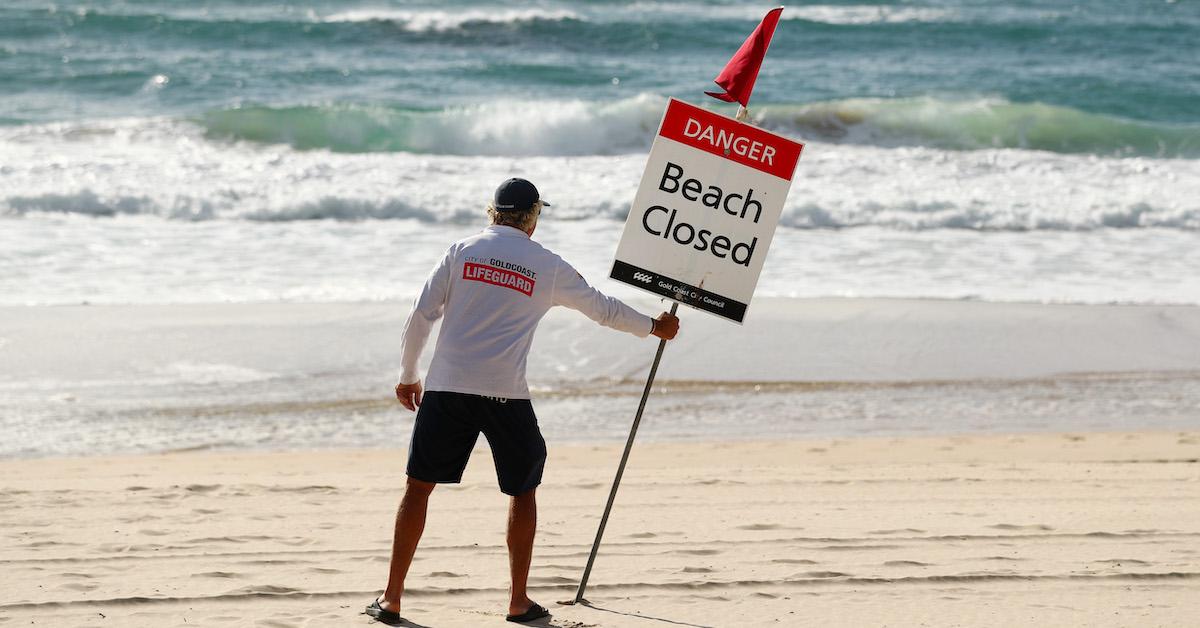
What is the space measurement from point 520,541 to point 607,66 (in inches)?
935

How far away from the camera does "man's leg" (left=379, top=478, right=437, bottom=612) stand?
402 centimetres

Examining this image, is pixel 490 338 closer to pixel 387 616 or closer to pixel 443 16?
pixel 387 616

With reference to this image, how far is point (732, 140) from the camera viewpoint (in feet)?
13.8

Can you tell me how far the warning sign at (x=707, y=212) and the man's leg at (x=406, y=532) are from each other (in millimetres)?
996

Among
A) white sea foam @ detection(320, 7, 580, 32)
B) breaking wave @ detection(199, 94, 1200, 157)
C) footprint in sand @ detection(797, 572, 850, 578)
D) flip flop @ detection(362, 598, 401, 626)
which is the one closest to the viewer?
flip flop @ detection(362, 598, 401, 626)

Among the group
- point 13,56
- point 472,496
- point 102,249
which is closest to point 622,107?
point 102,249

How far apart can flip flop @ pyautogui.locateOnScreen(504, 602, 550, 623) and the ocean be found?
6.38m

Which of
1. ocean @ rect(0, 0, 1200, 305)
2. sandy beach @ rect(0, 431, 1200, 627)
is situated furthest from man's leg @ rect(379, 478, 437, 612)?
ocean @ rect(0, 0, 1200, 305)

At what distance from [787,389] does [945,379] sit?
3.86 ft

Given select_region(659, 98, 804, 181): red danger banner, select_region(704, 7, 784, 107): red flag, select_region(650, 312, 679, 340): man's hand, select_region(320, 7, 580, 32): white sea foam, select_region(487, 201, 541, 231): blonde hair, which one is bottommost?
select_region(650, 312, 679, 340): man's hand

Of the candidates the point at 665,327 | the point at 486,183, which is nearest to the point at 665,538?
the point at 665,327

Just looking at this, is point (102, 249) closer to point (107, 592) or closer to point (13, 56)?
point (107, 592)

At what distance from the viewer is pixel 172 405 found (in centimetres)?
754

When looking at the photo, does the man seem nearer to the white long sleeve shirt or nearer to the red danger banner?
the white long sleeve shirt
